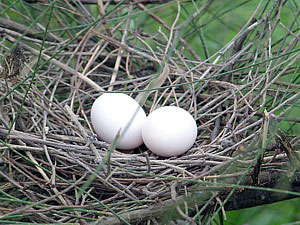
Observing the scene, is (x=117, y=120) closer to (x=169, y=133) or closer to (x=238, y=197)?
(x=169, y=133)

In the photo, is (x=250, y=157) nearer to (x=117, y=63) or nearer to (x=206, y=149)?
(x=206, y=149)

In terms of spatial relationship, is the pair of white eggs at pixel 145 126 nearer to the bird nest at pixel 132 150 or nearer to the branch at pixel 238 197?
the bird nest at pixel 132 150

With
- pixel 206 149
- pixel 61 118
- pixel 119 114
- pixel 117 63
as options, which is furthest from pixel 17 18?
pixel 206 149

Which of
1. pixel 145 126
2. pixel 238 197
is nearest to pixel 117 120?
pixel 145 126

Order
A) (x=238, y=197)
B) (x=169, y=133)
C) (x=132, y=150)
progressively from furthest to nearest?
(x=132, y=150), (x=169, y=133), (x=238, y=197)

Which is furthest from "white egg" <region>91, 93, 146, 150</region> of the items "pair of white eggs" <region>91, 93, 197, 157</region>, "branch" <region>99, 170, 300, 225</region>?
"branch" <region>99, 170, 300, 225</region>

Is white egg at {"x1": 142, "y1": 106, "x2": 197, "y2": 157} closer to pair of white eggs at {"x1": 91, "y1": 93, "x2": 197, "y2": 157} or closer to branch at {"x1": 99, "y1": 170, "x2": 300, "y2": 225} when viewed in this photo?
pair of white eggs at {"x1": 91, "y1": 93, "x2": 197, "y2": 157}

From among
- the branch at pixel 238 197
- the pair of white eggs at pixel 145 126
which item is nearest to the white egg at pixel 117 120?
the pair of white eggs at pixel 145 126
